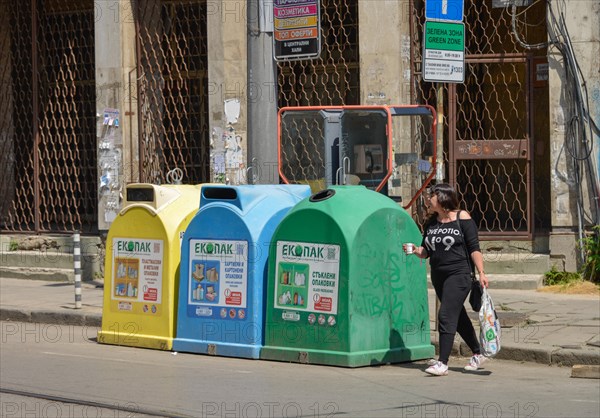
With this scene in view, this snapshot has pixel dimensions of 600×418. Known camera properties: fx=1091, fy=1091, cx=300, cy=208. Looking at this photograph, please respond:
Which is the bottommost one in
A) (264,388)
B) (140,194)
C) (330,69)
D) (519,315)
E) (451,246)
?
(264,388)

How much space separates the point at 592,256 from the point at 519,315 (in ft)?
8.08

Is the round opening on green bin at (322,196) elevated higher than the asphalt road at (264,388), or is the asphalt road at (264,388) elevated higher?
the round opening on green bin at (322,196)

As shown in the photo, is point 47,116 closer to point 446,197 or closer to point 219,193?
point 219,193

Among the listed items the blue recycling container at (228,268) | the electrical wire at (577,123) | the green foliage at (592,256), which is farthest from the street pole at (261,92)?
the green foliage at (592,256)

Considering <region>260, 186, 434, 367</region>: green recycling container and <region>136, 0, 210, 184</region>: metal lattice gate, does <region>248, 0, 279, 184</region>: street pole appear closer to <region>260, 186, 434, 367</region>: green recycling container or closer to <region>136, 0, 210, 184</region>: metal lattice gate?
<region>260, 186, 434, 367</region>: green recycling container

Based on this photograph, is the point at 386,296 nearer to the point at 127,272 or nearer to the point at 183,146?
the point at 127,272

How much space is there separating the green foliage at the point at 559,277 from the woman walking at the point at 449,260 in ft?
15.2

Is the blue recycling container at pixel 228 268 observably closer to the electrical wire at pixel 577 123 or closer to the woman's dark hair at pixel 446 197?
the woman's dark hair at pixel 446 197

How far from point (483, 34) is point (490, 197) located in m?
2.29

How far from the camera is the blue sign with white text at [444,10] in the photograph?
35.2 feet

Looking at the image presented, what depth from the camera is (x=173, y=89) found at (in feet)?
55.6

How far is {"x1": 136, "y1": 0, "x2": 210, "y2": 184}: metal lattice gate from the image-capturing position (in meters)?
16.6

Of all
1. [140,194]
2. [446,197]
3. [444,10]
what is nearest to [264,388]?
[446,197]

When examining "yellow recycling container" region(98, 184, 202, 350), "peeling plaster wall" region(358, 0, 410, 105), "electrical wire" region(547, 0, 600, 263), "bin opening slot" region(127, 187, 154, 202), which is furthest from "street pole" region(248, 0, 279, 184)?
"electrical wire" region(547, 0, 600, 263)
